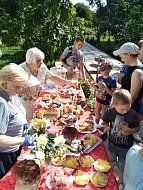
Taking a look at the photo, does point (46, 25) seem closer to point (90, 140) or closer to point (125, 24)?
point (125, 24)

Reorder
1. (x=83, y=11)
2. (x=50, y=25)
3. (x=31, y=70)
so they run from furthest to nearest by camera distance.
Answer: (x=83, y=11) < (x=50, y=25) < (x=31, y=70)

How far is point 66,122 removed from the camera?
3.41m

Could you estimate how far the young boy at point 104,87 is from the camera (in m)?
4.26

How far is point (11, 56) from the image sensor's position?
42.1ft

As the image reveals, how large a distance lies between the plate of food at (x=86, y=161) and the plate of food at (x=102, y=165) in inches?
1.7

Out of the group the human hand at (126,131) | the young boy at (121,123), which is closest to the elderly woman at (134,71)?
the young boy at (121,123)

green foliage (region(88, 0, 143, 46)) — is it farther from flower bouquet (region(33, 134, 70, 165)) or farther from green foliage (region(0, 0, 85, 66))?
flower bouquet (region(33, 134, 70, 165))

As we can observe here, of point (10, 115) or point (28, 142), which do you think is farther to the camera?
point (28, 142)

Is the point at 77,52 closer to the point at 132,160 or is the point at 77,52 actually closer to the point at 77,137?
the point at 77,137

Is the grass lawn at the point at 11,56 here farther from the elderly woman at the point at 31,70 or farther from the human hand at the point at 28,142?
the human hand at the point at 28,142

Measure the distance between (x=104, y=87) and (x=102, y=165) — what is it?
1.76 m

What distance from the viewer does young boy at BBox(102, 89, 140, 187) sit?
9.70 feet

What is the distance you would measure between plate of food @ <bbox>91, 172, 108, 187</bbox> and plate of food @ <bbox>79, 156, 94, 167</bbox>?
130 mm

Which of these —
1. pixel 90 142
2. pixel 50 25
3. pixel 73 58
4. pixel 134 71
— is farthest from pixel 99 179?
pixel 50 25
